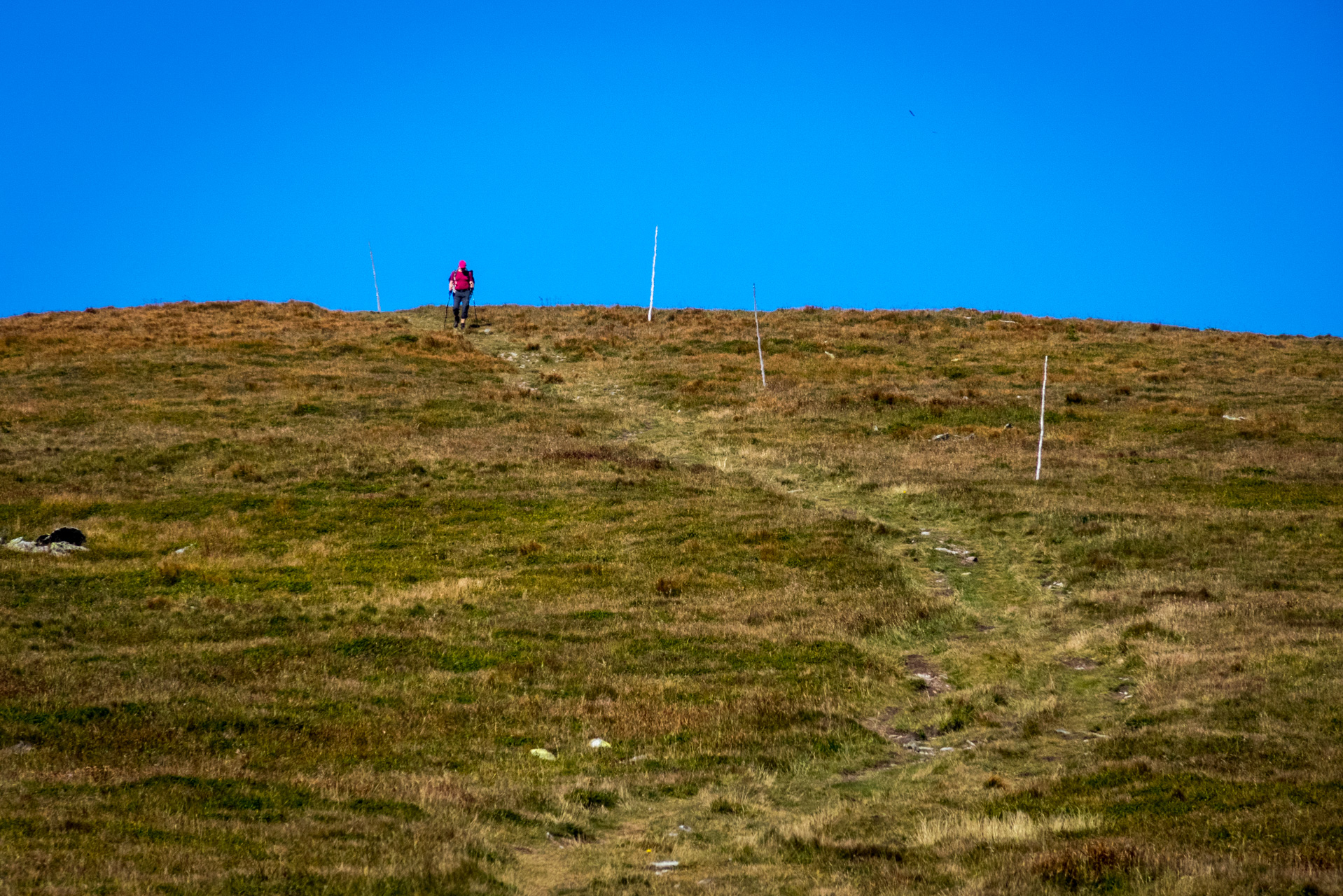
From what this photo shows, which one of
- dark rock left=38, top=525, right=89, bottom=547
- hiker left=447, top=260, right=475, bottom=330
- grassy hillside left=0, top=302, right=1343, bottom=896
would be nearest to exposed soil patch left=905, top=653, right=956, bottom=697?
grassy hillside left=0, top=302, right=1343, bottom=896

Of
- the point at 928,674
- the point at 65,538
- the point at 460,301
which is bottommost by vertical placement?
the point at 928,674

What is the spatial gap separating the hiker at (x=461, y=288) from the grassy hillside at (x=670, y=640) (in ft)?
63.2

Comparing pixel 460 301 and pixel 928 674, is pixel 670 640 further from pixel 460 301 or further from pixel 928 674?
pixel 460 301

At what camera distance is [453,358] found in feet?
187

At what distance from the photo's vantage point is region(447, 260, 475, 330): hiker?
66.2 meters

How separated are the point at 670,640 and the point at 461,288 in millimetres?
49810

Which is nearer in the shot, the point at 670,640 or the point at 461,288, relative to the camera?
the point at 670,640

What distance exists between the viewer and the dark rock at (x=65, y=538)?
25.7m

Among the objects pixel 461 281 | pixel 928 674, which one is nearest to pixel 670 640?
pixel 928 674

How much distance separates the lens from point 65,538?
25.8 meters

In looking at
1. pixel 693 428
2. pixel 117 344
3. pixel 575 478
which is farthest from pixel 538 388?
pixel 117 344

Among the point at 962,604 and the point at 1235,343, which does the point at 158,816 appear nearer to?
the point at 962,604

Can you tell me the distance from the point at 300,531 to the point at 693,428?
17883 mm

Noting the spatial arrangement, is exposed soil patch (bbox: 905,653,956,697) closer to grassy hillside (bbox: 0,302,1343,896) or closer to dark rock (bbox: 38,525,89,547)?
grassy hillside (bbox: 0,302,1343,896)
